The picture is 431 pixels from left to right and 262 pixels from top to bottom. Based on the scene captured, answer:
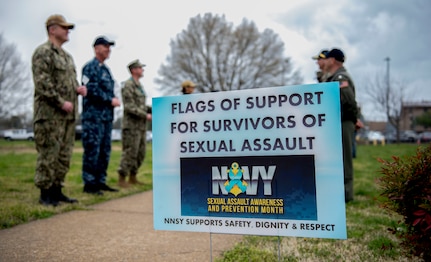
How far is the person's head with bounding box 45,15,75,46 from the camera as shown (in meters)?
4.62

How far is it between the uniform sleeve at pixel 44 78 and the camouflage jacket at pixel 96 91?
Result: 0.91 meters

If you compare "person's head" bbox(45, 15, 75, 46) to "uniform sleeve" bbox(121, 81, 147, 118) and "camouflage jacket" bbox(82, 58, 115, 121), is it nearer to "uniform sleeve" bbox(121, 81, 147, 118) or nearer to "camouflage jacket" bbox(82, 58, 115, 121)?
"camouflage jacket" bbox(82, 58, 115, 121)

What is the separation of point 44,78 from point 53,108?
0.36 metres

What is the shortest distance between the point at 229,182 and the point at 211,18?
3426cm

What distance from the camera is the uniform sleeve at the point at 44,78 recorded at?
4.33 meters

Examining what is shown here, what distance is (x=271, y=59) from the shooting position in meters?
34.2

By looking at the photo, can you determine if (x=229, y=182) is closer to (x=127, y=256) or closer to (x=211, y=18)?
(x=127, y=256)

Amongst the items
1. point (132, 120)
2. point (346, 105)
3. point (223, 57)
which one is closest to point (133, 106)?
point (132, 120)

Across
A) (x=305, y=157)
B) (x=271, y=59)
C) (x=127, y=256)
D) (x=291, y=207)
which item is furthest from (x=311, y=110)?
(x=271, y=59)

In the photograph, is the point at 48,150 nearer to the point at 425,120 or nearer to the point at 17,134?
the point at 17,134

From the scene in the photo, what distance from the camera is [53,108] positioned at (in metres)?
4.47

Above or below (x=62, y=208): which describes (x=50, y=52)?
above

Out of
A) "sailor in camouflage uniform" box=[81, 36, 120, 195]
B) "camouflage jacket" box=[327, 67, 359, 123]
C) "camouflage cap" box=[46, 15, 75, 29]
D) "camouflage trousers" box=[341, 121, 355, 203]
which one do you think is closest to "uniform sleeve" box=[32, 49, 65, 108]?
"camouflage cap" box=[46, 15, 75, 29]

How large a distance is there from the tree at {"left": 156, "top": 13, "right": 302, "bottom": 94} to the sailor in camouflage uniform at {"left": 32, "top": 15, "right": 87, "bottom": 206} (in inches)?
1135
